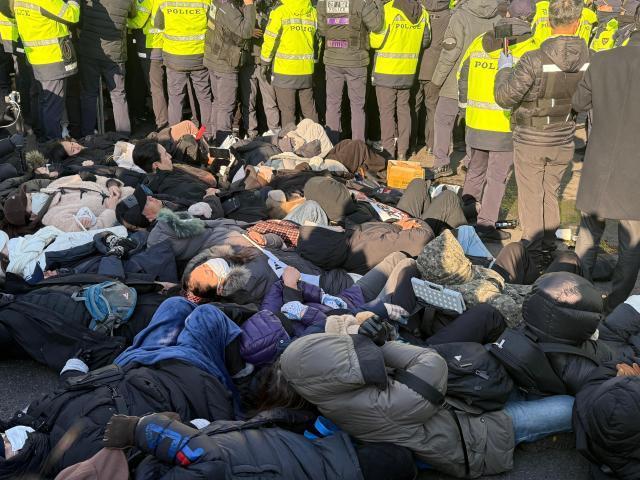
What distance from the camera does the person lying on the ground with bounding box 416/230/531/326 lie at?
4.53 m

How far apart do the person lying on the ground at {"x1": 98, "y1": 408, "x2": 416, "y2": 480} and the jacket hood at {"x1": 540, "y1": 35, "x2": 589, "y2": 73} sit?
3.41 meters

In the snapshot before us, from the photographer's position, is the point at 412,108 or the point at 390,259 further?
the point at 412,108

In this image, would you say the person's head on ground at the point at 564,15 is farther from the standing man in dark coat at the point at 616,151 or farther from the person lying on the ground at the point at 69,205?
the person lying on the ground at the point at 69,205

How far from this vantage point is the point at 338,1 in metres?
8.17

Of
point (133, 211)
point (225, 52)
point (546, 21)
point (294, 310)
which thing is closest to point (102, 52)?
point (225, 52)

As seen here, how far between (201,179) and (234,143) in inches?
52.9

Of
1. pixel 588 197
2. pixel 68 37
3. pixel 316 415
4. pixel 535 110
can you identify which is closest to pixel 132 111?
pixel 68 37

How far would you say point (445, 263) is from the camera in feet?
15.1

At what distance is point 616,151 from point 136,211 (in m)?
3.59

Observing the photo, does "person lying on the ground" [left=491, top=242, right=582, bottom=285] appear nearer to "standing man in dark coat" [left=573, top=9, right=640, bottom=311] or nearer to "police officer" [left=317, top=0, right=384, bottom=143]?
"standing man in dark coat" [left=573, top=9, right=640, bottom=311]

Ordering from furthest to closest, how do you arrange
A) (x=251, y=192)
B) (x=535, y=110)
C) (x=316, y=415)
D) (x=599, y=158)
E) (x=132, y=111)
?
(x=132, y=111)
(x=251, y=192)
(x=535, y=110)
(x=599, y=158)
(x=316, y=415)

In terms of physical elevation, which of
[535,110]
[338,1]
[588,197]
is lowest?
[588,197]

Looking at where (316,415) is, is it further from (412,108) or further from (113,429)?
(412,108)

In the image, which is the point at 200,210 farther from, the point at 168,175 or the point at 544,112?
the point at 544,112
